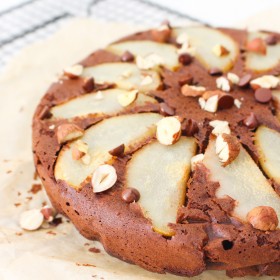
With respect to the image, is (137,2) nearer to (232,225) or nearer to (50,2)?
(50,2)

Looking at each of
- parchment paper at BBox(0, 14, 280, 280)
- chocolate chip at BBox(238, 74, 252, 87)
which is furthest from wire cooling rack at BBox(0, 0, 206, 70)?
chocolate chip at BBox(238, 74, 252, 87)

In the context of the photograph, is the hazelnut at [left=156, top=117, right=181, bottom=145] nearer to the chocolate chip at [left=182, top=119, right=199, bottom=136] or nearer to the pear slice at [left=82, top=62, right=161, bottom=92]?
the chocolate chip at [left=182, top=119, right=199, bottom=136]

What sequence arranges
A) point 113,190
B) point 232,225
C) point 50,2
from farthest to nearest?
point 50,2 → point 113,190 → point 232,225

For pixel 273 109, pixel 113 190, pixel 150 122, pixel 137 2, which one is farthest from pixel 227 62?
pixel 137 2

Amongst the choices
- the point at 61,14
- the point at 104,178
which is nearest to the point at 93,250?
the point at 104,178

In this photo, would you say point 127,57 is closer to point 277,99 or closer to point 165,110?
point 165,110

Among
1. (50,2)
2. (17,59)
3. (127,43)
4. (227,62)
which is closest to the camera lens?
(227,62)
